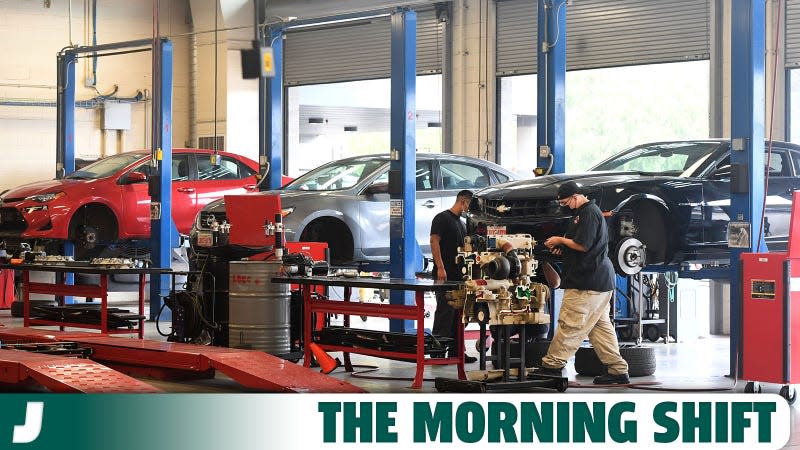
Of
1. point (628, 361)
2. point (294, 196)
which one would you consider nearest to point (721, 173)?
point (628, 361)

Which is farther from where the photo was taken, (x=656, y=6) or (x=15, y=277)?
(x=15, y=277)

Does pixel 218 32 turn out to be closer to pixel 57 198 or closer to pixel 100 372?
pixel 57 198

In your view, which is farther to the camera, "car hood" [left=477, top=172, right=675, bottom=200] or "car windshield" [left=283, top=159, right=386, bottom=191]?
"car windshield" [left=283, top=159, right=386, bottom=191]

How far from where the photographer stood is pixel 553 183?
9.21m

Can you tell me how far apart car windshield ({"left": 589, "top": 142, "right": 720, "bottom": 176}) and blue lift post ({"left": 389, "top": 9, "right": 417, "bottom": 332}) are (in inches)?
65.6

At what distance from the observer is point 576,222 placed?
826 centimetres

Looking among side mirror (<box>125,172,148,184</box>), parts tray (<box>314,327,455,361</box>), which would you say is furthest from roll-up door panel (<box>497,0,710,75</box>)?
parts tray (<box>314,327,455,361</box>)

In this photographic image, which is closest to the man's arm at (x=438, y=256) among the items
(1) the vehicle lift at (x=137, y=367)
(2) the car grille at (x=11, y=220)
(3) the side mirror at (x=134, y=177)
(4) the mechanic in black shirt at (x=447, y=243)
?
(4) the mechanic in black shirt at (x=447, y=243)

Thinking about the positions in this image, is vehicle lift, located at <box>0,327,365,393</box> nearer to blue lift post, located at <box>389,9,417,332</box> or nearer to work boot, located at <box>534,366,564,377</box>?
work boot, located at <box>534,366,564,377</box>

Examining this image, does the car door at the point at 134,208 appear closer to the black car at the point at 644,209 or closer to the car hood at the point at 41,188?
the car hood at the point at 41,188

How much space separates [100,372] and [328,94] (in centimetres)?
1310

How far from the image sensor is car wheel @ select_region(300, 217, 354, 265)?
11.8 meters

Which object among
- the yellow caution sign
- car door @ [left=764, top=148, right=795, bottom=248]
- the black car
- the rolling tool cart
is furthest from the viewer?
car door @ [left=764, top=148, right=795, bottom=248]

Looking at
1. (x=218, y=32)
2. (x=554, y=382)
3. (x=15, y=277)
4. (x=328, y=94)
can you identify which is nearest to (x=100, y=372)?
(x=554, y=382)
